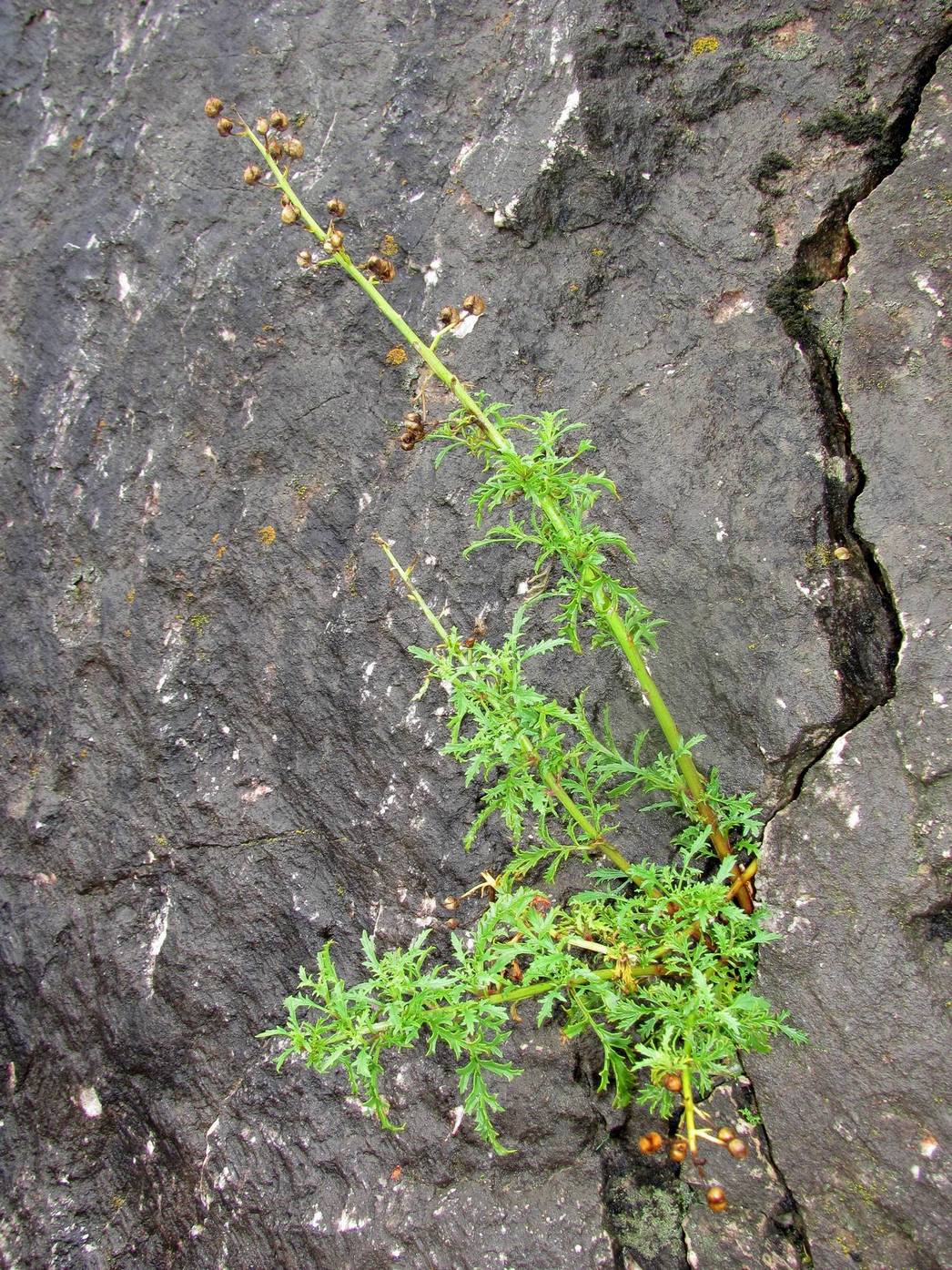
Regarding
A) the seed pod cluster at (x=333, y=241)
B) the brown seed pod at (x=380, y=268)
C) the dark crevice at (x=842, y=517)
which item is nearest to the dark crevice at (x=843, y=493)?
the dark crevice at (x=842, y=517)

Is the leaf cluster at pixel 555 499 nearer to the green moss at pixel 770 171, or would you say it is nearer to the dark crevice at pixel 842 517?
the dark crevice at pixel 842 517

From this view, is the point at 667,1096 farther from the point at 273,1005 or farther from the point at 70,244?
the point at 70,244

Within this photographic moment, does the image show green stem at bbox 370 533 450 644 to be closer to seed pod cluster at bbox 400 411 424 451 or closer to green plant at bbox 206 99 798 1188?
green plant at bbox 206 99 798 1188

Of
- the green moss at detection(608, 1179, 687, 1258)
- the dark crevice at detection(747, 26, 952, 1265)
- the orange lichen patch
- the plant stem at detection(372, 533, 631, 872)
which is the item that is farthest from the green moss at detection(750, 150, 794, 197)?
the green moss at detection(608, 1179, 687, 1258)

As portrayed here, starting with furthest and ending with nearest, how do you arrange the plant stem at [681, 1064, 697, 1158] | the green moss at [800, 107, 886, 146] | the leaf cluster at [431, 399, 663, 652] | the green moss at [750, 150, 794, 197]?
1. the green moss at [750, 150, 794, 197]
2. the green moss at [800, 107, 886, 146]
3. the leaf cluster at [431, 399, 663, 652]
4. the plant stem at [681, 1064, 697, 1158]

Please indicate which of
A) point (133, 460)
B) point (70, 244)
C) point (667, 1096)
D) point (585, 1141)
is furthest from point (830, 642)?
point (70, 244)

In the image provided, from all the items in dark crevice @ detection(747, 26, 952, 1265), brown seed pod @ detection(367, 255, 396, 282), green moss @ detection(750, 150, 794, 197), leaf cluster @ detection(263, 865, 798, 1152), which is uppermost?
brown seed pod @ detection(367, 255, 396, 282)

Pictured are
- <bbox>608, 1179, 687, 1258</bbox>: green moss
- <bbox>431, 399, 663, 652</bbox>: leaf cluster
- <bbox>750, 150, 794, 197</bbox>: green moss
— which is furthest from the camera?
<bbox>750, 150, 794, 197</bbox>: green moss
